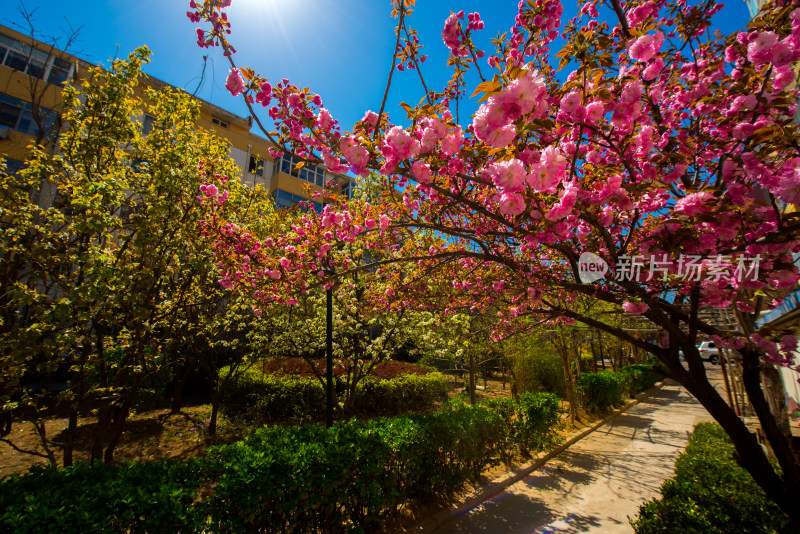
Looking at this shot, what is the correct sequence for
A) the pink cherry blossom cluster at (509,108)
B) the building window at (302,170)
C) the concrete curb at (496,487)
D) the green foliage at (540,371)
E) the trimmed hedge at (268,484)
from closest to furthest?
the pink cherry blossom cluster at (509,108) < the trimmed hedge at (268,484) < the concrete curb at (496,487) < the green foliage at (540,371) < the building window at (302,170)

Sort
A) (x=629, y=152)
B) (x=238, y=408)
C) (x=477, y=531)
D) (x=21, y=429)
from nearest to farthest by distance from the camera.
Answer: (x=629, y=152) → (x=477, y=531) → (x=21, y=429) → (x=238, y=408)

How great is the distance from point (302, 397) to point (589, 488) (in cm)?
696

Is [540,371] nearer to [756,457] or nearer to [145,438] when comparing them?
[756,457]

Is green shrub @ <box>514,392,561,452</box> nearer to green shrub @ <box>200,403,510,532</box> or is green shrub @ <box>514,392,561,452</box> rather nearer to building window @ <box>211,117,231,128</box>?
green shrub @ <box>200,403,510,532</box>

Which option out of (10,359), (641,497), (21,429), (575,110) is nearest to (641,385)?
(641,497)

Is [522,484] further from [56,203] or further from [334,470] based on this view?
[56,203]

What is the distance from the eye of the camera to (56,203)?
15.3 ft

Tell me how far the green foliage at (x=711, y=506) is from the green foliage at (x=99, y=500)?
4090mm

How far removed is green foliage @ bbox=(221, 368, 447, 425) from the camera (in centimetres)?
889

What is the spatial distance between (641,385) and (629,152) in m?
17.3

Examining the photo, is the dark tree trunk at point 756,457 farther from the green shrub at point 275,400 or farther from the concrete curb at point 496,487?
the green shrub at point 275,400

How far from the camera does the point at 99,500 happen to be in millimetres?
2322

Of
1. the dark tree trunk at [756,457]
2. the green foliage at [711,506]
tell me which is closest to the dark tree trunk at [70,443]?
the green foliage at [711,506]

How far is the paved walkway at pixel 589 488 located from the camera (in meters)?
4.34
